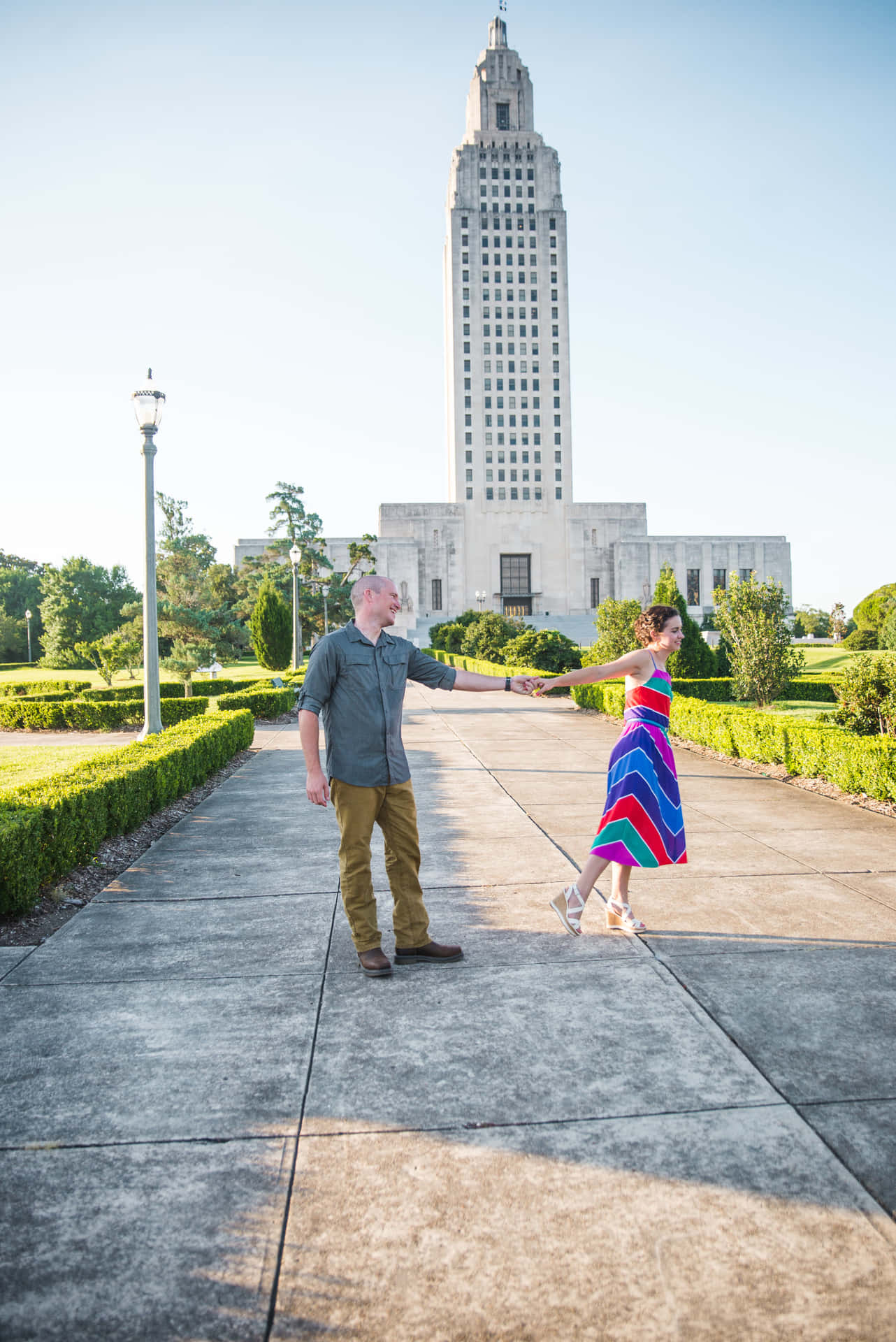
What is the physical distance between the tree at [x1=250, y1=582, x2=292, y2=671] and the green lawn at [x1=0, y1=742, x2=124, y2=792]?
53.4ft

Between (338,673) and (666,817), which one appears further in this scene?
(666,817)

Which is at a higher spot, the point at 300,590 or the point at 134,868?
the point at 300,590

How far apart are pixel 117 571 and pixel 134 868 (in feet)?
228

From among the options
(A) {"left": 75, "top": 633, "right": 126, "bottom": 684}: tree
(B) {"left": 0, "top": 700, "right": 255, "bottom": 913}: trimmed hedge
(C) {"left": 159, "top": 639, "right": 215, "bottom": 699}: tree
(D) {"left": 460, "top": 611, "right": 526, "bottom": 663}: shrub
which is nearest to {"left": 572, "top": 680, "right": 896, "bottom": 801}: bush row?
(B) {"left": 0, "top": 700, "right": 255, "bottom": 913}: trimmed hedge

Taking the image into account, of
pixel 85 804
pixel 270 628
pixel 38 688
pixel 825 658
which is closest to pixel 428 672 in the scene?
pixel 85 804

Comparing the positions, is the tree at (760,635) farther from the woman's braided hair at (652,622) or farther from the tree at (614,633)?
the woman's braided hair at (652,622)

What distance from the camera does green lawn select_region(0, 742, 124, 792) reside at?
12.0 metres

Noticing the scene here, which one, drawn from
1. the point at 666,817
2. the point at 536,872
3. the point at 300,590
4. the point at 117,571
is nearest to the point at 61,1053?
the point at 666,817

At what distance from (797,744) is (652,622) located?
5.54 metres

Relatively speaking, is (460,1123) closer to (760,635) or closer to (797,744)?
(797,744)

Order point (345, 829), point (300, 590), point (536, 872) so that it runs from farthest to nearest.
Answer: point (300, 590) → point (536, 872) → point (345, 829)

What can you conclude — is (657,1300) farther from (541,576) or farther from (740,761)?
(541,576)

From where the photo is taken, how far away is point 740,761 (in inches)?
445

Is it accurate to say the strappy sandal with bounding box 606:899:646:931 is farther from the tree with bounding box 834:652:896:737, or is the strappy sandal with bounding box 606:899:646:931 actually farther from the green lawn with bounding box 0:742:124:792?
the green lawn with bounding box 0:742:124:792
